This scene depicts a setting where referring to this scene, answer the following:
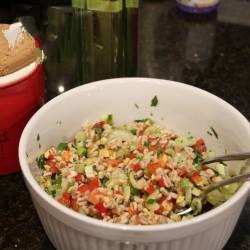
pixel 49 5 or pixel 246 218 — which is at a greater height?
pixel 49 5

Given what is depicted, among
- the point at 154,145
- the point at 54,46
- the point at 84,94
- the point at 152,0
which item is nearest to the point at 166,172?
the point at 154,145

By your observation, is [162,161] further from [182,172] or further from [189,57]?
[189,57]

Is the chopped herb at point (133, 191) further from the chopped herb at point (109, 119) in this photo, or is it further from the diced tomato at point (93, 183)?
the chopped herb at point (109, 119)

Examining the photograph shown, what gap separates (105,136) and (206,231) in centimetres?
22

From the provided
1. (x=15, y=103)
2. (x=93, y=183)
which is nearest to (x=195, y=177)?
→ (x=93, y=183)

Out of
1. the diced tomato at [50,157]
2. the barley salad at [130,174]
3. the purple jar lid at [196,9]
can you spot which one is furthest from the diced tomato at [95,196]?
the purple jar lid at [196,9]

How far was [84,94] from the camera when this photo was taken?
77 centimetres

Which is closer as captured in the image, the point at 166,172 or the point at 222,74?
the point at 166,172

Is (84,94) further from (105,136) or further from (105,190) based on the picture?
(105,190)

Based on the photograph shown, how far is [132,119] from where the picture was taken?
812 millimetres

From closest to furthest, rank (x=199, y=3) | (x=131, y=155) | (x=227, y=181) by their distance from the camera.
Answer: (x=227, y=181) → (x=131, y=155) → (x=199, y=3)

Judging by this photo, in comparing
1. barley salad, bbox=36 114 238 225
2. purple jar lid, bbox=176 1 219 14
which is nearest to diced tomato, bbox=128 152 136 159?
barley salad, bbox=36 114 238 225

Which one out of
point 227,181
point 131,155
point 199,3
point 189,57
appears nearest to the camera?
point 227,181

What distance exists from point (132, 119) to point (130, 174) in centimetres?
15
